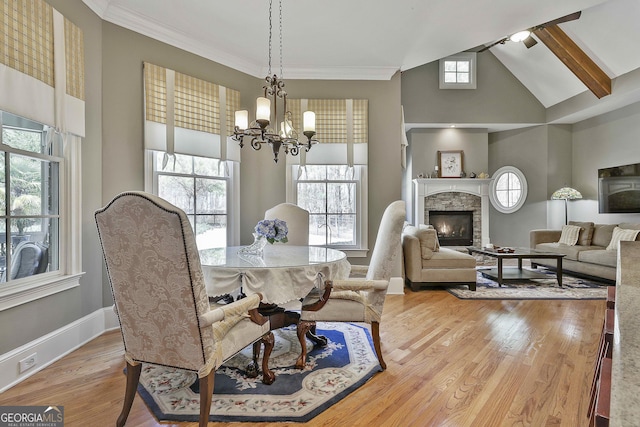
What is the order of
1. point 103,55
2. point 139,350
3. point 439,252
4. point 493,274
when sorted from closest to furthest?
point 139,350, point 103,55, point 439,252, point 493,274

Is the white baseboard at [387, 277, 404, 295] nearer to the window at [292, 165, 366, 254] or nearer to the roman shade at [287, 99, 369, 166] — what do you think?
the window at [292, 165, 366, 254]

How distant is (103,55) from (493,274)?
5588mm

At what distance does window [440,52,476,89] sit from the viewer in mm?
7117

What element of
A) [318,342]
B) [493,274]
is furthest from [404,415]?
[493,274]

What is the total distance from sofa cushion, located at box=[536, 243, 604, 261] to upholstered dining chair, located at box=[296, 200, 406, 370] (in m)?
4.20

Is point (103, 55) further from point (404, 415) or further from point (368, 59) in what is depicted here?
point (404, 415)

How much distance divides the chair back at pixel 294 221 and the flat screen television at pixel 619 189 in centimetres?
581

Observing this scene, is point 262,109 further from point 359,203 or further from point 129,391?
point 359,203

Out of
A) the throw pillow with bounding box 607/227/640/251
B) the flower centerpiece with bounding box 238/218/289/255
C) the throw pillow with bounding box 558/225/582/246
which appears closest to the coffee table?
the throw pillow with bounding box 607/227/640/251

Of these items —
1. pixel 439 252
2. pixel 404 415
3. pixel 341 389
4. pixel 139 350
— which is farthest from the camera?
pixel 439 252

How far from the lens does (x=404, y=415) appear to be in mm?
1750

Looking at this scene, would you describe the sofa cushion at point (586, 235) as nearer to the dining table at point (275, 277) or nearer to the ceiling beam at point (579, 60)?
the ceiling beam at point (579, 60)

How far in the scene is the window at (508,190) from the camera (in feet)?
24.5

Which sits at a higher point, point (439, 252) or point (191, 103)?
point (191, 103)
